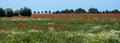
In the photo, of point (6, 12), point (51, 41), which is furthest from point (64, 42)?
point (6, 12)

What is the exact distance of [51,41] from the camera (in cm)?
1281

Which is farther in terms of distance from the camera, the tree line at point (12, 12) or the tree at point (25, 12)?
the tree at point (25, 12)

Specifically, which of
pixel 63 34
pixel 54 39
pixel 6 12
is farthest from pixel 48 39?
pixel 6 12

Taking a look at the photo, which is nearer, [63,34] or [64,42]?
[64,42]

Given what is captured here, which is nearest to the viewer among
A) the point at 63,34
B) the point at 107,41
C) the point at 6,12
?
the point at 107,41

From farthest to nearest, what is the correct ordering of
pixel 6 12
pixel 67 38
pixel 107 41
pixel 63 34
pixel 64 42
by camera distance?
pixel 6 12 < pixel 63 34 < pixel 67 38 < pixel 64 42 < pixel 107 41

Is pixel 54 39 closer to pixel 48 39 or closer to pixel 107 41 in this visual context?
pixel 48 39

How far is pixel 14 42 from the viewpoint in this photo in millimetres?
11914

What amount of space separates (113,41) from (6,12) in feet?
260

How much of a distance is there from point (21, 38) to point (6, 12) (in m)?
77.9

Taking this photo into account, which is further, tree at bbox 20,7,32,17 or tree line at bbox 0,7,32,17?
tree at bbox 20,7,32,17

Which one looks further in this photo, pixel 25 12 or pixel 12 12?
pixel 25 12

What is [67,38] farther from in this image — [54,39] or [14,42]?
[14,42]

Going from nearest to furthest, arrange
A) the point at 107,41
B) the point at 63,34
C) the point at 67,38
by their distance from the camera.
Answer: the point at 107,41 → the point at 67,38 → the point at 63,34
